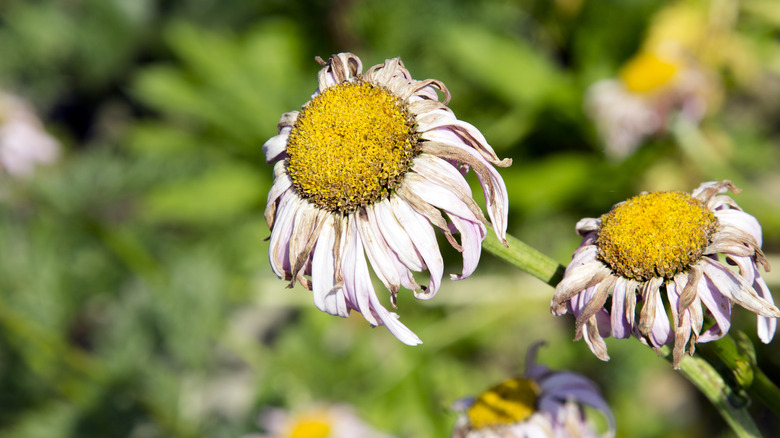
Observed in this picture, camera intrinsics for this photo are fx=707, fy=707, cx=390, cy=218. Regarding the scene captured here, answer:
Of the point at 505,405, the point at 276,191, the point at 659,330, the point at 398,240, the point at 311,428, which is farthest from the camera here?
the point at 311,428

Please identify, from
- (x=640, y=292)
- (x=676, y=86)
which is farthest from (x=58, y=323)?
(x=676, y=86)

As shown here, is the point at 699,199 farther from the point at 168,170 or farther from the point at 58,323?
the point at 168,170

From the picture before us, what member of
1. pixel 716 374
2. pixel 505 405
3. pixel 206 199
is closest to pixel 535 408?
pixel 505 405

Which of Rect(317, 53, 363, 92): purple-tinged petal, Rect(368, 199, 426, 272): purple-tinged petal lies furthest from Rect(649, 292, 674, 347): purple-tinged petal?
Rect(317, 53, 363, 92): purple-tinged petal

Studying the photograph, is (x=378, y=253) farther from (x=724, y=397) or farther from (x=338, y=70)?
(x=724, y=397)

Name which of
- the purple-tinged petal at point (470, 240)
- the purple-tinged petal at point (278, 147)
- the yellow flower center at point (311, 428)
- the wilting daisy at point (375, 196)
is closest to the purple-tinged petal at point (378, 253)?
the wilting daisy at point (375, 196)
